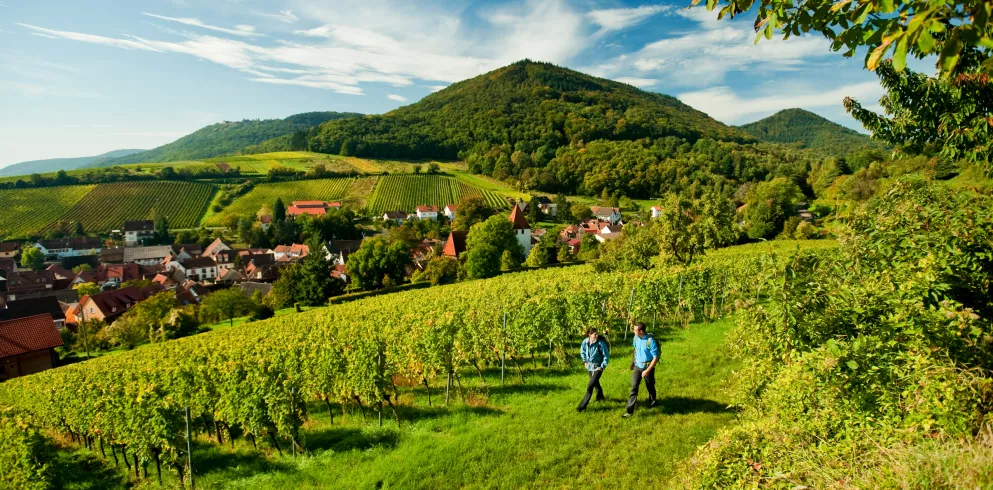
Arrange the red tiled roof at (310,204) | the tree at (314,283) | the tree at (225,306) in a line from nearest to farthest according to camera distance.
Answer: the tree at (225,306), the tree at (314,283), the red tiled roof at (310,204)

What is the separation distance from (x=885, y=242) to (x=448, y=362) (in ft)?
29.0

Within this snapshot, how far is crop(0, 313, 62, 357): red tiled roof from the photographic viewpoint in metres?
26.6

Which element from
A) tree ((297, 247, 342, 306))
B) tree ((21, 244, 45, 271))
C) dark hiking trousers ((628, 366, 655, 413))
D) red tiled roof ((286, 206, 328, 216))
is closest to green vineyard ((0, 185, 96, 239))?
tree ((21, 244, 45, 271))

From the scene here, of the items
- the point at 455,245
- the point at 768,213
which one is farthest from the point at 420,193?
the point at 768,213

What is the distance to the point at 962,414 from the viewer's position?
3117 millimetres

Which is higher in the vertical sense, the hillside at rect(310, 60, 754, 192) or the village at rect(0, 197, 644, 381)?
the hillside at rect(310, 60, 754, 192)

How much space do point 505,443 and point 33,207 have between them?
404 feet

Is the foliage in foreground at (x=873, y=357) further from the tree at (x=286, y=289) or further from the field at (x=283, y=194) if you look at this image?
the field at (x=283, y=194)

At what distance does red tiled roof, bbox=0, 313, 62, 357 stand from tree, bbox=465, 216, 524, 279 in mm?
32505

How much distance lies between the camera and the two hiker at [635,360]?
8.05 metres

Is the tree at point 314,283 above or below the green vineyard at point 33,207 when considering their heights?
below

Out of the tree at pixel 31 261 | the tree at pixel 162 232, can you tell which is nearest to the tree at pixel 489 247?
the tree at pixel 162 232

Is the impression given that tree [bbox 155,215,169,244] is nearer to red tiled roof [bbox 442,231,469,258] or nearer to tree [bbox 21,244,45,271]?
tree [bbox 21,244,45,271]

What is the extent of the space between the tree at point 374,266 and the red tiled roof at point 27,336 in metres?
23.2
